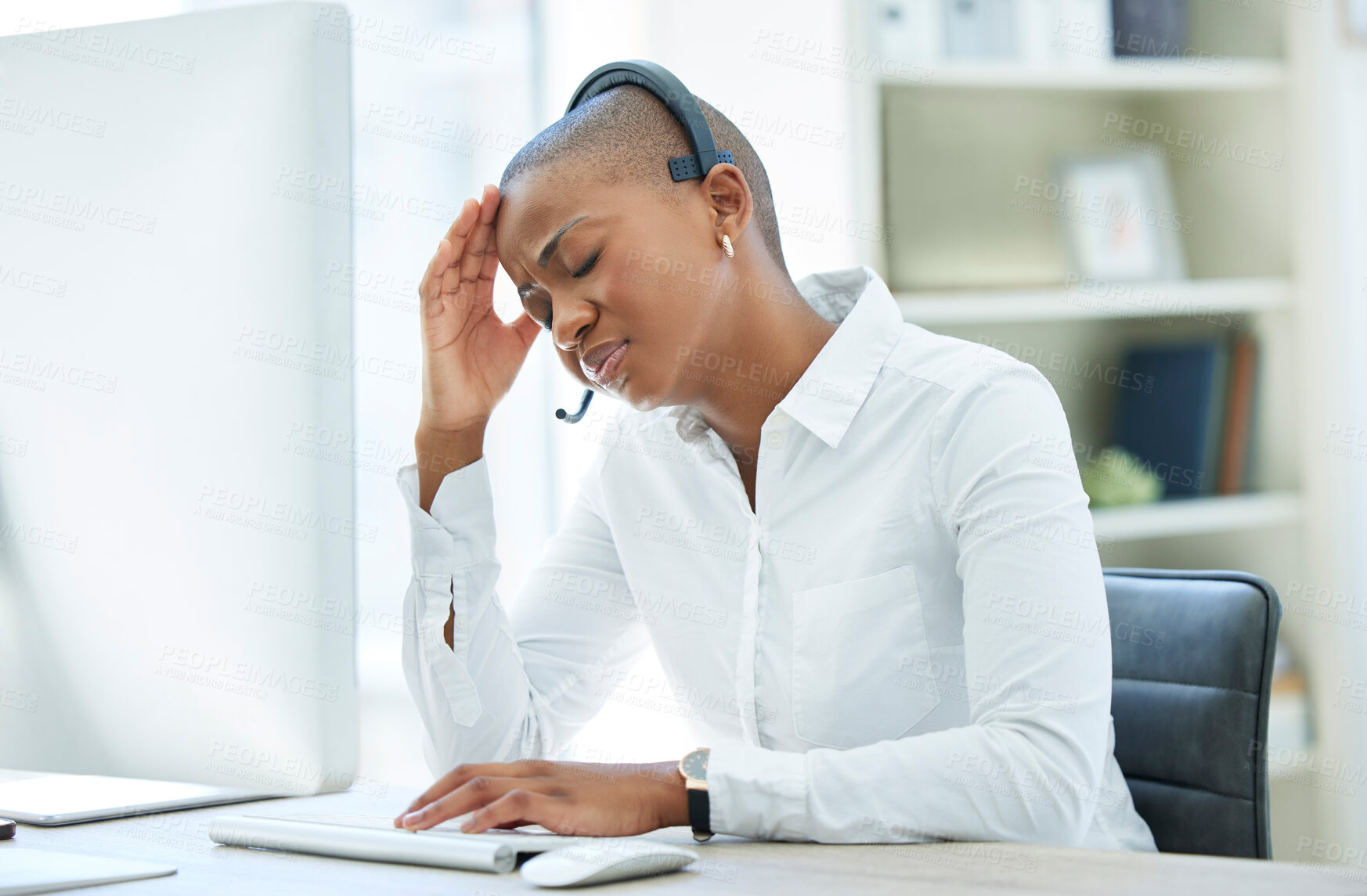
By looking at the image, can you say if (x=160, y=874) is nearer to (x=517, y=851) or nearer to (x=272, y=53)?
(x=517, y=851)

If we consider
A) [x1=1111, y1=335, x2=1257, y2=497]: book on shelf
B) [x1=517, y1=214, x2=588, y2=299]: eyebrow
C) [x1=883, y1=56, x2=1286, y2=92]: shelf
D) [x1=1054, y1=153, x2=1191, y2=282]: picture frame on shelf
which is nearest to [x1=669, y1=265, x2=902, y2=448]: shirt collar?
[x1=517, y1=214, x2=588, y2=299]: eyebrow

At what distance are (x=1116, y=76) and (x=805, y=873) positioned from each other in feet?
5.46

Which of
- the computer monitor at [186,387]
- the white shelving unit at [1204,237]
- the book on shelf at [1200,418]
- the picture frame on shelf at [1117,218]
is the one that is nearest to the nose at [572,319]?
the computer monitor at [186,387]

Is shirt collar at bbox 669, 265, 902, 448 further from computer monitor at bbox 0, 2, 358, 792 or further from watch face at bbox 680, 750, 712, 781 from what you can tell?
computer monitor at bbox 0, 2, 358, 792

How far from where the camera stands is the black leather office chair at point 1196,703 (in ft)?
3.32

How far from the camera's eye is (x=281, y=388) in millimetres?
758

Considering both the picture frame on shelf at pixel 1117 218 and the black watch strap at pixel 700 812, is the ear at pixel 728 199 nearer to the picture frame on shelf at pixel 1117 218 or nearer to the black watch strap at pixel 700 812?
the black watch strap at pixel 700 812

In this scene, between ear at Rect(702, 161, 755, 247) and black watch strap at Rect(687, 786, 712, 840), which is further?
ear at Rect(702, 161, 755, 247)

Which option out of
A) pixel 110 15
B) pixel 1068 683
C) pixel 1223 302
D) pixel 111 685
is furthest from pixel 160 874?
pixel 1223 302

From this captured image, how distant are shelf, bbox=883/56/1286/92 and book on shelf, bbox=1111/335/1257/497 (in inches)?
17.5

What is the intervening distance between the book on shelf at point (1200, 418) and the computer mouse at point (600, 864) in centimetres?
165

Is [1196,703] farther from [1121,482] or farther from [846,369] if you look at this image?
[1121,482]

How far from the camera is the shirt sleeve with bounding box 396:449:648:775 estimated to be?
3.68ft

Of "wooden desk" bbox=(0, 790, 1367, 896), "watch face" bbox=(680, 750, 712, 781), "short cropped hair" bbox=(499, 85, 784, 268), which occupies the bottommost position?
"wooden desk" bbox=(0, 790, 1367, 896)
